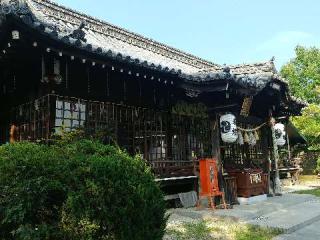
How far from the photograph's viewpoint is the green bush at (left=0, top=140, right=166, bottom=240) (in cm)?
483

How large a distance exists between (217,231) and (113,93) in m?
4.89

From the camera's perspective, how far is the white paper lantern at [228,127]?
12836 millimetres

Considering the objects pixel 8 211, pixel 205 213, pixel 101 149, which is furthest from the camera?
pixel 205 213

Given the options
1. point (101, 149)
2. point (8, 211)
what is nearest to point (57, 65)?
point (101, 149)

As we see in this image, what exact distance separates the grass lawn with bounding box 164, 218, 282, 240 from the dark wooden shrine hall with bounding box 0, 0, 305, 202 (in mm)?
2774

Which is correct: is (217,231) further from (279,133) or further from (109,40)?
(109,40)

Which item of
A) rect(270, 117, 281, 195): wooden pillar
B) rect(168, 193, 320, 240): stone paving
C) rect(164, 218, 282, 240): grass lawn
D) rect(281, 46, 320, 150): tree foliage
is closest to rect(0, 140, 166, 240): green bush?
rect(164, 218, 282, 240): grass lawn

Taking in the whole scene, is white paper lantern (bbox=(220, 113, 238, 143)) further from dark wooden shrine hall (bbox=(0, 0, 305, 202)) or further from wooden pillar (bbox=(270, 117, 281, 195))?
wooden pillar (bbox=(270, 117, 281, 195))

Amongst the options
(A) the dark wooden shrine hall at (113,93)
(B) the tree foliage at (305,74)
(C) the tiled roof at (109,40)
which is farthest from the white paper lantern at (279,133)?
(B) the tree foliage at (305,74)

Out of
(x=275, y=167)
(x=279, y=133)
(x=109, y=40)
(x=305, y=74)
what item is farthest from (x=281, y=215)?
(x=305, y=74)

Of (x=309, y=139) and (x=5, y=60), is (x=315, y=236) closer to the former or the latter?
(x=5, y=60)

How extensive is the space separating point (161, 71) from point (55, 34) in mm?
3812

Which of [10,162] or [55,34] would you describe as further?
[55,34]

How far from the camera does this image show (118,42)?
56.9 ft
